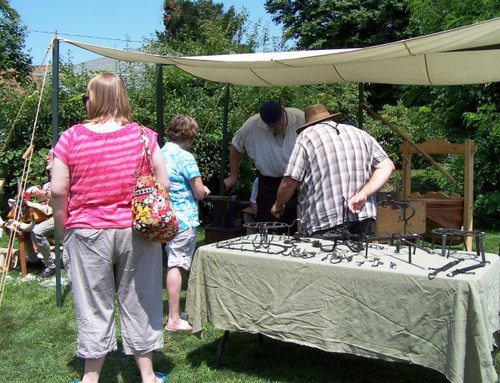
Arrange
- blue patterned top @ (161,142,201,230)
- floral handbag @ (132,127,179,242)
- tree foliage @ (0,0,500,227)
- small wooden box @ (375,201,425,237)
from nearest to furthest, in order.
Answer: floral handbag @ (132,127,179,242) < blue patterned top @ (161,142,201,230) < small wooden box @ (375,201,425,237) < tree foliage @ (0,0,500,227)

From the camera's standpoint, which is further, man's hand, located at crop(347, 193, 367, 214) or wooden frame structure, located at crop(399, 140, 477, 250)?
wooden frame structure, located at crop(399, 140, 477, 250)

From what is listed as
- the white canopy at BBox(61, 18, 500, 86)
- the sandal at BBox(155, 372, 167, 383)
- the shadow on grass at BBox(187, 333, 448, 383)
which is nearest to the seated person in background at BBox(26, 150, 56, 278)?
the white canopy at BBox(61, 18, 500, 86)

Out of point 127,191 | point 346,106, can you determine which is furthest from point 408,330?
point 346,106

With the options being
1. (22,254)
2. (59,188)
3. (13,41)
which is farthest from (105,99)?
(13,41)

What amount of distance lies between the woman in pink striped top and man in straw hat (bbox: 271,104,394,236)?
0.94 metres

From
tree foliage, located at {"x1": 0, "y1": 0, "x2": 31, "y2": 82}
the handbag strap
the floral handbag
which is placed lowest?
the floral handbag

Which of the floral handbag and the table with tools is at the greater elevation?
the floral handbag

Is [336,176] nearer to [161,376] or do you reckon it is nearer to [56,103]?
[161,376]

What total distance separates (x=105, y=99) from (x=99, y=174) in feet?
1.23

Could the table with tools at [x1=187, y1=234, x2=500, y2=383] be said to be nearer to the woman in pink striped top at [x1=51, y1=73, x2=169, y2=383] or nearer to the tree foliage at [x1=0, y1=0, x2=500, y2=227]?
the woman in pink striped top at [x1=51, y1=73, x2=169, y2=383]

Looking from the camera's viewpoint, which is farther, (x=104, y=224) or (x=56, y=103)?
(x=56, y=103)

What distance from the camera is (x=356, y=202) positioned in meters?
3.25

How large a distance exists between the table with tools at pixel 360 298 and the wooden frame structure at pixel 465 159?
96.0 inches

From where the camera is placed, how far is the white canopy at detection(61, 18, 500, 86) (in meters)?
3.29
